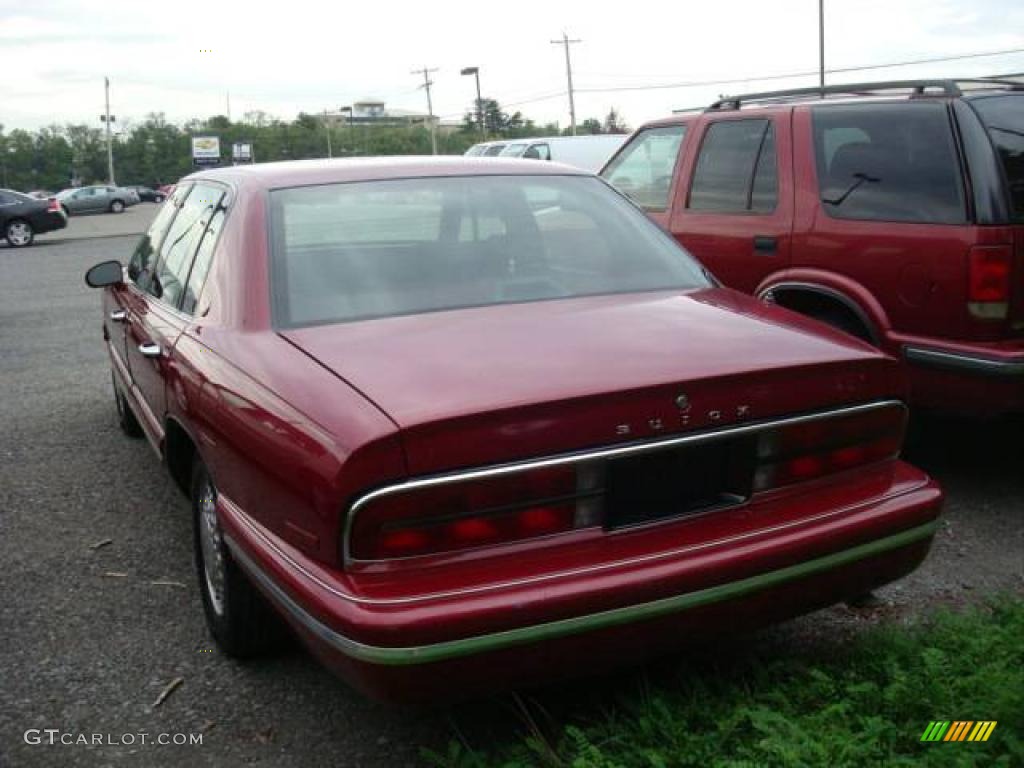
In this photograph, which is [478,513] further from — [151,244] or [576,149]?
[576,149]

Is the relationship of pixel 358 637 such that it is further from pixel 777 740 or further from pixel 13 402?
pixel 13 402

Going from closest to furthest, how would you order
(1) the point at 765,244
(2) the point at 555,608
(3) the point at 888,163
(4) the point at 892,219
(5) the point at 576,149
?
(2) the point at 555,608
(4) the point at 892,219
(3) the point at 888,163
(1) the point at 765,244
(5) the point at 576,149

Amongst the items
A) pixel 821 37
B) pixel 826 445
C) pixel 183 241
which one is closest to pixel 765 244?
pixel 826 445

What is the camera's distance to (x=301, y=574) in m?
2.45

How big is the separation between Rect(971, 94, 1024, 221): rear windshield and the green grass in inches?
82.1

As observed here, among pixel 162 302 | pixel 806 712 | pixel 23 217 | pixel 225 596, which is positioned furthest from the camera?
pixel 23 217

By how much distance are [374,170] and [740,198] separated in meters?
2.53

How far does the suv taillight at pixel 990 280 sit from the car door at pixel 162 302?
3.06 meters

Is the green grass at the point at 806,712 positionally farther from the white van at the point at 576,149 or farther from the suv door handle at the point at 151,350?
the white van at the point at 576,149

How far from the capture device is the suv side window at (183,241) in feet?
12.8

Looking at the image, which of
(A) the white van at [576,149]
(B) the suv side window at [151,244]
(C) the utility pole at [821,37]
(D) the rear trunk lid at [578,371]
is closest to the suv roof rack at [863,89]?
(D) the rear trunk lid at [578,371]

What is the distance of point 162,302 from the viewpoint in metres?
4.12

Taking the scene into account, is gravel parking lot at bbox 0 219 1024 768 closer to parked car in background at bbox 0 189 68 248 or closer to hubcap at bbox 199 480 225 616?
hubcap at bbox 199 480 225 616

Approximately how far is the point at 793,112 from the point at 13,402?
559 cm
